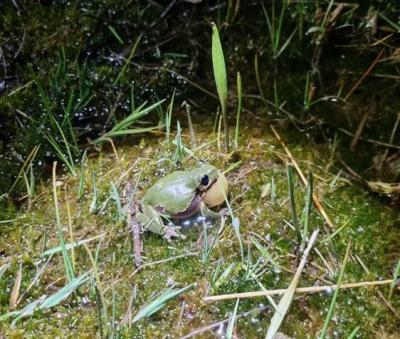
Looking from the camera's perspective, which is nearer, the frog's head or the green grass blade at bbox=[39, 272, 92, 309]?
the green grass blade at bbox=[39, 272, 92, 309]

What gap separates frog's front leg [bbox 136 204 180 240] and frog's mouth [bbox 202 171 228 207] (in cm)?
19

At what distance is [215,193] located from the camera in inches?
84.0

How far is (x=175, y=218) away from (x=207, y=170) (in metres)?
0.25

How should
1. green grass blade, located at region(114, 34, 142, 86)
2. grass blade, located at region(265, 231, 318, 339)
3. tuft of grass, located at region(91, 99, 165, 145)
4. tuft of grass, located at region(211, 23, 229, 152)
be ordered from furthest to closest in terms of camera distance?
green grass blade, located at region(114, 34, 142, 86) < tuft of grass, located at region(91, 99, 165, 145) < tuft of grass, located at region(211, 23, 229, 152) < grass blade, located at region(265, 231, 318, 339)

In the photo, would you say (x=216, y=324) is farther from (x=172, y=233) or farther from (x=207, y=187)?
(x=207, y=187)

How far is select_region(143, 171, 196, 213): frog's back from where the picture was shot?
6.78ft

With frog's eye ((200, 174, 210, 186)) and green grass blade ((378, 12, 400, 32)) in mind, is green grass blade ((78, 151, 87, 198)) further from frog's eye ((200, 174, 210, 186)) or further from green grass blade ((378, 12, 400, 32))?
green grass blade ((378, 12, 400, 32))

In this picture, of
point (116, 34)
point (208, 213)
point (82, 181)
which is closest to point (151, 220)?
point (208, 213)

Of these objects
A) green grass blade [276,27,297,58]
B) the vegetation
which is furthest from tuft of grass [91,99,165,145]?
green grass blade [276,27,297,58]

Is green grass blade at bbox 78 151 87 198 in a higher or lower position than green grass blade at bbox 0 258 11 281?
higher

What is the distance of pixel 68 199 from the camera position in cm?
227

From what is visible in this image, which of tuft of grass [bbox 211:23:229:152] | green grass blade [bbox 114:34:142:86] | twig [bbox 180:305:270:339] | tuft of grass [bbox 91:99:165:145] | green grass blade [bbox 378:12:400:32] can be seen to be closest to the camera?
twig [bbox 180:305:270:339]

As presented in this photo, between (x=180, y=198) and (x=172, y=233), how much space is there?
15 cm

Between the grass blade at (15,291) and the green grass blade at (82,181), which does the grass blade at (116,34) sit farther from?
the grass blade at (15,291)
